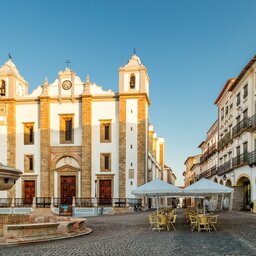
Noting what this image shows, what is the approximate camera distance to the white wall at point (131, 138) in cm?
3700

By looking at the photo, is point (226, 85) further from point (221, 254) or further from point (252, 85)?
point (221, 254)

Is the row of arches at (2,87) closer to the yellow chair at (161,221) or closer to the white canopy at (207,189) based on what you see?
the yellow chair at (161,221)

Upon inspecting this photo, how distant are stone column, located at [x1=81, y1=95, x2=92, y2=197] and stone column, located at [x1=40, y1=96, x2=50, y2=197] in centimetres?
342

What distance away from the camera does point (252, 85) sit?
3025 cm

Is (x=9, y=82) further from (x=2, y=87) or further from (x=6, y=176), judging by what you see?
(x=6, y=176)

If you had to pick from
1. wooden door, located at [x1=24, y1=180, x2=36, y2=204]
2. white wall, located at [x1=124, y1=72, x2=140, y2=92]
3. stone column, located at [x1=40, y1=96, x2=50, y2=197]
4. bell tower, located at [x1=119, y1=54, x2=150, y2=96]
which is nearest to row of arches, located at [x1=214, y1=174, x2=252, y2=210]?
bell tower, located at [x1=119, y1=54, x2=150, y2=96]

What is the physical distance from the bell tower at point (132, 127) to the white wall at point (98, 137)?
0.60 metres

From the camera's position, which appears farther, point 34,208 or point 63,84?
point 63,84

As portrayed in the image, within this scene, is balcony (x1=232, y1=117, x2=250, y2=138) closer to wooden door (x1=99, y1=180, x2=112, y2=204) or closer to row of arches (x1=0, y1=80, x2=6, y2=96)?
wooden door (x1=99, y1=180, x2=112, y2=204)

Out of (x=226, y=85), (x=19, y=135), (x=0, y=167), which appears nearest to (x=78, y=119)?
(x=19, y=135)

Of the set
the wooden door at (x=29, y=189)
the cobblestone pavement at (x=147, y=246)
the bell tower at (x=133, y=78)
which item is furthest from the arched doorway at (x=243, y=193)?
the cobblestone pavement at (x=147, y=246)

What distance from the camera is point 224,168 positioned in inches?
1549

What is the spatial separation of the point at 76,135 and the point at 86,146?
5.65 feet

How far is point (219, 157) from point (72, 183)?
52.9 feet
